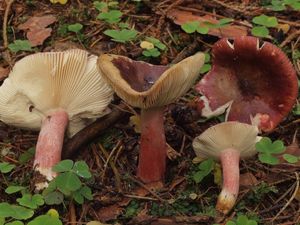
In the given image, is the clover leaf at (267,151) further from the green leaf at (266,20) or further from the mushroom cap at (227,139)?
the green leaf at (266,20)

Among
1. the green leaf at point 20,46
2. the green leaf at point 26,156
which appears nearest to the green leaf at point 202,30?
the green leaf at point 20,46

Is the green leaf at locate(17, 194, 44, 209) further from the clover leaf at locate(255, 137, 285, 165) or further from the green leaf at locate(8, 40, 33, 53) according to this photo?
the green leaf at locate(8, 40, 33, 53)

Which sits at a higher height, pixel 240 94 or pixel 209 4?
pixel 209 4

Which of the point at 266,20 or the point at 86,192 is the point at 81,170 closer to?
the point at 86,192

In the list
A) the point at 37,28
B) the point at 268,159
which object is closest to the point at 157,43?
the point at 37,28

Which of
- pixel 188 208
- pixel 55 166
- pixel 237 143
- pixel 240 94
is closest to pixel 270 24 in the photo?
pixel 240 94

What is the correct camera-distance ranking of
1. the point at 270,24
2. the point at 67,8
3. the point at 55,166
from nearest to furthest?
1. the point at 55,166
2. the point at 270,24
3. the point at 67,8

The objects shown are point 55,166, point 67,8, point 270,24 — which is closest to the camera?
point 55,166

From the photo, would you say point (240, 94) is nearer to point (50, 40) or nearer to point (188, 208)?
point (188, 208)
